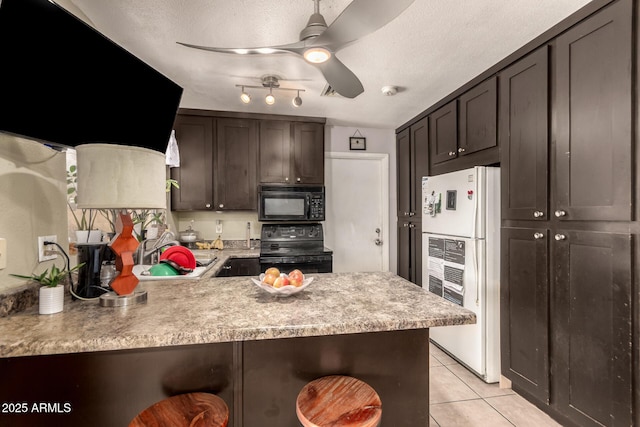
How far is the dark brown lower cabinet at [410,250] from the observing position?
333 cm

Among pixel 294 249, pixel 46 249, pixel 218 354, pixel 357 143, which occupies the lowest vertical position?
pixel 218 354

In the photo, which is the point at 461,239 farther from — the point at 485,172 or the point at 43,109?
the point at 43,109

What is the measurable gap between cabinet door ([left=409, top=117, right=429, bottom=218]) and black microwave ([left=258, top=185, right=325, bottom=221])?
1.05m

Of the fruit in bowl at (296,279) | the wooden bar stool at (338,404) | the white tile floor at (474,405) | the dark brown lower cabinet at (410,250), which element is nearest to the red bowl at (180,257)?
the fruit in bowl at (296,279)

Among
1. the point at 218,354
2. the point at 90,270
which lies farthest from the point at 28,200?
the point at 218,354

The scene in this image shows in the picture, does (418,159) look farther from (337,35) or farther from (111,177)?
(111,177)

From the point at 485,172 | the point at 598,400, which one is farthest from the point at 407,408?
the point at 485,172

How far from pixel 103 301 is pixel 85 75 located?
91 centimetres

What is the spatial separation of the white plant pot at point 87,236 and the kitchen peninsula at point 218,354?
0.27m

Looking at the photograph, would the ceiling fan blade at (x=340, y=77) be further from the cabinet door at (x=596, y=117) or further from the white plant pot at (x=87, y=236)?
the white plant pot at (x=87, y=236)

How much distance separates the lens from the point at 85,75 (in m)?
1.23

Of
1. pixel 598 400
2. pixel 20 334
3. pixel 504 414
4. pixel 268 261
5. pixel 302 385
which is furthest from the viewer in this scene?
pixel 268 261

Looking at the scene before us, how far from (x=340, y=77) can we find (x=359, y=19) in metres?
0.55

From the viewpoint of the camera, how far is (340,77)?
1821 millimetres
